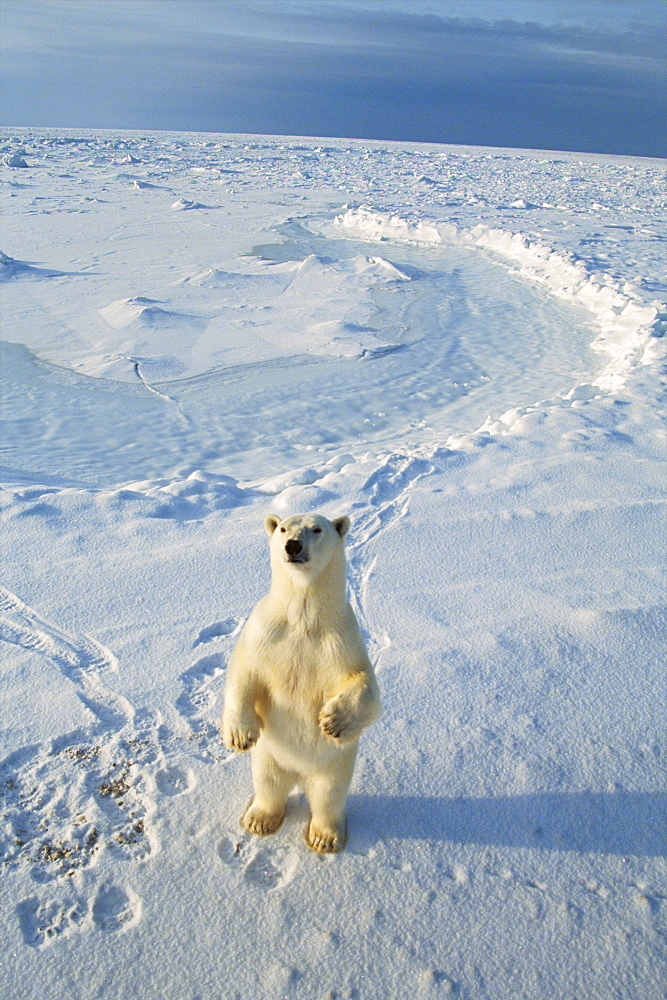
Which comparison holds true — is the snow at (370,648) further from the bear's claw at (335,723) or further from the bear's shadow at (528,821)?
the bear's claw at (335,723)

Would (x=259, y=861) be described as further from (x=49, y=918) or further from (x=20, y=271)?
(x=20, y=271)

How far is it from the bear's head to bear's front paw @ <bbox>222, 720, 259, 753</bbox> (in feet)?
1.44

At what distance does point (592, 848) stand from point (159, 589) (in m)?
2.15

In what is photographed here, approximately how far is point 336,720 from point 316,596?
32 centimetres

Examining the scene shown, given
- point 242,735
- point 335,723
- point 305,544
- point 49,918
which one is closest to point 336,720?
point 335,723

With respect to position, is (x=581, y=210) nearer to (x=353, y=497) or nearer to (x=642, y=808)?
(x=353, y=497)

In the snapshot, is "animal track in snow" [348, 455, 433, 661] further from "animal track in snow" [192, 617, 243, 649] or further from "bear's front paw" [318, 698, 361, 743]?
"bear's front paw" [318, 698, 361, 743]

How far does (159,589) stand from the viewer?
3.27 meters

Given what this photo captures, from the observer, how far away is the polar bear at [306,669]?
5.60 ft

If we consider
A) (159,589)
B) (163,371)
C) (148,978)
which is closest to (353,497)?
(159,589)

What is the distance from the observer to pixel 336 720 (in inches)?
66.2

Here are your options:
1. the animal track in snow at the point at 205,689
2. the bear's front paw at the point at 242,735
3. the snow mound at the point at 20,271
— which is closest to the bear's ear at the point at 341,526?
the bear's front paw at the point at 242,735

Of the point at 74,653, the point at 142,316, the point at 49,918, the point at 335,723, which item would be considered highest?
the point at 335,723

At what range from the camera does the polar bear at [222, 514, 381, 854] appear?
5.60 ft
